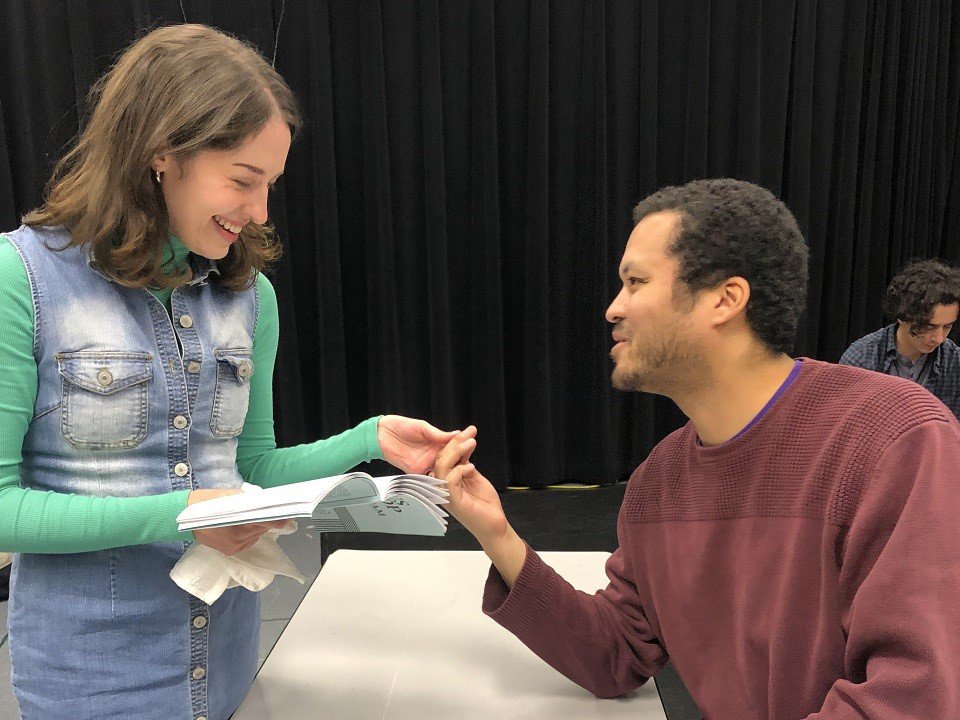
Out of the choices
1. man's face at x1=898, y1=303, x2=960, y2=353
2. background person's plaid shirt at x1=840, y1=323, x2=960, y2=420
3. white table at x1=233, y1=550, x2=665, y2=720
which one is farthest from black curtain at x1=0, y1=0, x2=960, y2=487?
white table at x1=233, y1=550, x2=665, y2=720

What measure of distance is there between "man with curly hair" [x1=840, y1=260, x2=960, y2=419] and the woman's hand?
2319 millimetres

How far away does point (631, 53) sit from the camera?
12.1 ft

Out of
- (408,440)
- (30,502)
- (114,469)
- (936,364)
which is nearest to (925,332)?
(936,364)

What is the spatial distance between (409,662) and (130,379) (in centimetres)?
61

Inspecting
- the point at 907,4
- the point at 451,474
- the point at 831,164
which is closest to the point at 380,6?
the point at 831,164

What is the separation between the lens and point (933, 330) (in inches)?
113

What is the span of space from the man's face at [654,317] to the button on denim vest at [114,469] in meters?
0.61

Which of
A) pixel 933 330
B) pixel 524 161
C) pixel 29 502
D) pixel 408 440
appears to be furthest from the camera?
pixel 524 161

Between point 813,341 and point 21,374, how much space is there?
392cm

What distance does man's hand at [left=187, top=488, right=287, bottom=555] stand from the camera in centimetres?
98

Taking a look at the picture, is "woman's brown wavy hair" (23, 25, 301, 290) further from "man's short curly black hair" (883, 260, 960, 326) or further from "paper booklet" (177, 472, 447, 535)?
"man's short curly black hair" (883, 260, 960, 326)

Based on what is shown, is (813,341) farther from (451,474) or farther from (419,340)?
(451,474)

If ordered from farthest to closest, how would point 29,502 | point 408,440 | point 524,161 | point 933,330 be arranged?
point 524,161 → point 933,330 → point 408,440 → point 29,502

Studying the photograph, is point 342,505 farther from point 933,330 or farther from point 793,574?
point 933,330
